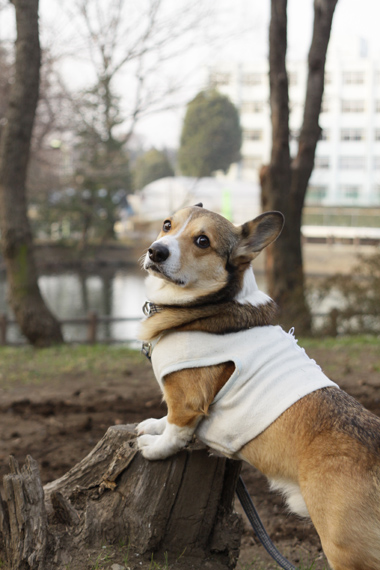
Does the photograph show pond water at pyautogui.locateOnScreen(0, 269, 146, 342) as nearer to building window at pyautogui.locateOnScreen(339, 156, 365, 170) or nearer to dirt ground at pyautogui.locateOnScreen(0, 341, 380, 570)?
dirt ground at pyautogui.locateOnScreen(0, 341, 380, 570)

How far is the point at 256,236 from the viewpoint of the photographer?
299 cm

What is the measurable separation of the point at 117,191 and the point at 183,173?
4717mm

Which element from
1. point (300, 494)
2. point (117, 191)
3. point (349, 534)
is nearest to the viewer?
point (349, 534)

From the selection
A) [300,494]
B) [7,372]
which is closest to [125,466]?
[300,494]

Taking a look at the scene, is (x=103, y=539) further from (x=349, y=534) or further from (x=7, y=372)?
(x=7, y=372)

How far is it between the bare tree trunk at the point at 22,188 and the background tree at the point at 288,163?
4599 millimetres

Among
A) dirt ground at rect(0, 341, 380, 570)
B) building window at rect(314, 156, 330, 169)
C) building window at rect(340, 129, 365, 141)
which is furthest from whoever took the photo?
building window at rect(314, 156, 330, 169)

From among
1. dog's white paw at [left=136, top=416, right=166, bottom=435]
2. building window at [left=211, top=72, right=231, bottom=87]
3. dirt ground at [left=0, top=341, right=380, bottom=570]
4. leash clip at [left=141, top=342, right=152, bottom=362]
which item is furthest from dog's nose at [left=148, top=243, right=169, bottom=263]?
building window at [left=211, top=72, right=231, bottom=87]

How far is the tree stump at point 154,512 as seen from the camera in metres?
2.92

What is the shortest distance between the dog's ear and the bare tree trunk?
311 inches

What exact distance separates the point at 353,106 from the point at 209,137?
19.6m

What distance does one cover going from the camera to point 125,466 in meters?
3.00

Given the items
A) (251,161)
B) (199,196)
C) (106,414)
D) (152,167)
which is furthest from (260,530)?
(251,161)

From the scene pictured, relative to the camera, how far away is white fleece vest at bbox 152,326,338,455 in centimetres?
261
